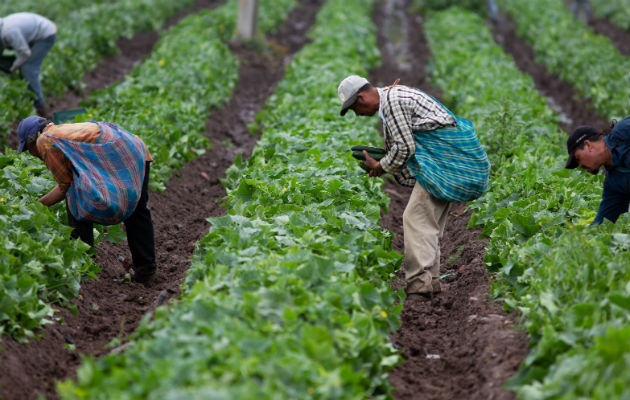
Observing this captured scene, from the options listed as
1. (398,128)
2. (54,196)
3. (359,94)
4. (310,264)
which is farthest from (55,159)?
(398,128)

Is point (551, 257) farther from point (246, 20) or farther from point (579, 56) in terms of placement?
point (246, 20)

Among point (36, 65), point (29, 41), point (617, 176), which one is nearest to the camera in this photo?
point (617, 176)

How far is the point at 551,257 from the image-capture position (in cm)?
466

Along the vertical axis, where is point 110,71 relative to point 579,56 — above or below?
below

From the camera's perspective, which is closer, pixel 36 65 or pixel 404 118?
pixel 404 118

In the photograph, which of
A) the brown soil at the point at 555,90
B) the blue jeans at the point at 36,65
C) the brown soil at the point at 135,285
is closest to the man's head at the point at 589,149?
the brown soil at the point at 135,285

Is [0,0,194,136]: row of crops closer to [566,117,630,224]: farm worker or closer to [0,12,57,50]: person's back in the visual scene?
[0,12,57,50]: person's back

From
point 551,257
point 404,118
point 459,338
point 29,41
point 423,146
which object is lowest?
point 459,338

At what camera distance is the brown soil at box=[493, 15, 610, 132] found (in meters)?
12.5

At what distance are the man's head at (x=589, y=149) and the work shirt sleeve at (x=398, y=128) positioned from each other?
47.4 inches

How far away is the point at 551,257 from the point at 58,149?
3552 mm

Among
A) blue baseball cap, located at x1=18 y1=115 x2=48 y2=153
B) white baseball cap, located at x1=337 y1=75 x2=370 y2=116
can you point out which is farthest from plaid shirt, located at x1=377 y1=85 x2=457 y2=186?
blue baseball cap, located at x1=18 y1=115 x2=48 y2=153

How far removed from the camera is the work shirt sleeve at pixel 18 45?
9.40 metres

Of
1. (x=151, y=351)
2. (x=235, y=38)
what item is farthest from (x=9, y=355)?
(x=235, y=38)
